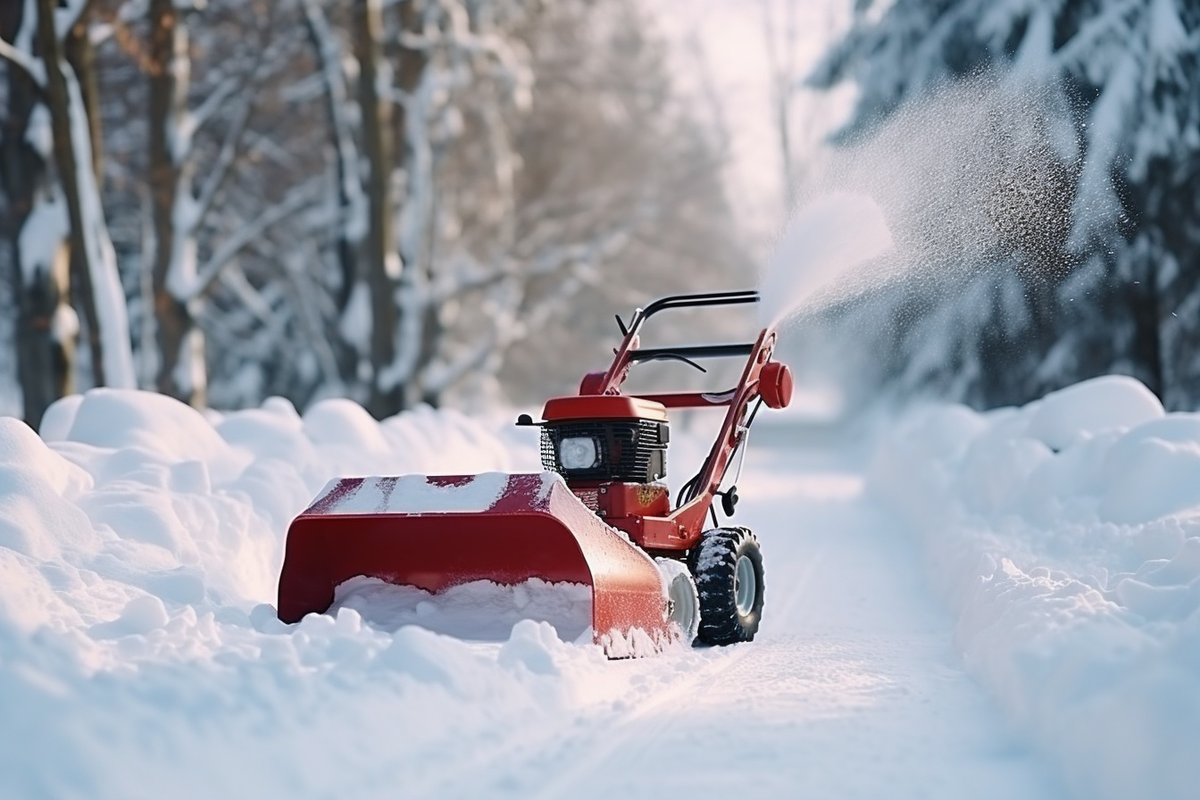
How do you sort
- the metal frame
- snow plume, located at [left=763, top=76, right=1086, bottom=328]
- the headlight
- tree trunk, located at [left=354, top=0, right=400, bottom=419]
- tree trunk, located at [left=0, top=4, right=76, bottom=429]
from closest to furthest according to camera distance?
the headlight → the metal frame → snow plume, located at [left=763, top=76, right=1086, bottom=328] → tree trunk, located at [left=0, top=4, right=76, bottom=429] → tree trunk, located at [left=354, top=0, right=400, bottom=419]

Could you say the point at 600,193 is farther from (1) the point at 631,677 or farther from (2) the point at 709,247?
(1) the point at 631,677

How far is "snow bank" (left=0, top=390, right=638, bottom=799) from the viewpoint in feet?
12.6

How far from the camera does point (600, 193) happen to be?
1043 inches

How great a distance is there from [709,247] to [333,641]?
31.5 m

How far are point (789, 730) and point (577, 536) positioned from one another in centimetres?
130

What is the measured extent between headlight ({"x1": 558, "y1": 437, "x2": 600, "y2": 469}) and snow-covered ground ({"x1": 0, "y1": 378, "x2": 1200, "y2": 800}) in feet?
2.34

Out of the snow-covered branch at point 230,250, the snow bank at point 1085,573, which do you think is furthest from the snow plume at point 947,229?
the snow-covered branch at point 230,250

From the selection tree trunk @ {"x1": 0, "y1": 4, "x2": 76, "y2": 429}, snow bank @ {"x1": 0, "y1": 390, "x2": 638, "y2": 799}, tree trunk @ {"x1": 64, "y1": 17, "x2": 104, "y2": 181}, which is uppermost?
tree trunk @ {"x1": 64, "y1": 17, "x2": 104, "y2": 181}

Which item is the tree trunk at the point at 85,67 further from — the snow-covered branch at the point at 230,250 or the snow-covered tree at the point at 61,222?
the snow-covered branch at the point at 230,250

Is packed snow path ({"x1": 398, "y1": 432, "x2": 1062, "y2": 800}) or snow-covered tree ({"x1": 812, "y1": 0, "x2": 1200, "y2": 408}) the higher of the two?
snow-covered tree ({"x1": 812, "y1": 0, "x2": 1200, "y2": 408})

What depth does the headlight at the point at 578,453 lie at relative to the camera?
6.50 meters

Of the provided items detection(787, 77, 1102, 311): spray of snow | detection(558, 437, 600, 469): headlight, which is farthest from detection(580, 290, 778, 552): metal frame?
detection(787, 77, 1102, 311): spray of snow

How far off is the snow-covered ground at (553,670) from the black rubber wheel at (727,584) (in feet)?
0.45

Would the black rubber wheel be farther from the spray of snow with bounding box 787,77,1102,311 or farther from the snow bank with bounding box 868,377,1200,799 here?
the spray of snow with bounding box 787,77,1102,311
